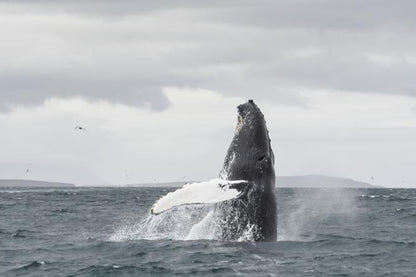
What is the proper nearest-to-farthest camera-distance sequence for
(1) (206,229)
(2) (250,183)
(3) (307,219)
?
(2) (250,183), (1) (206,229), (3) (307,219)

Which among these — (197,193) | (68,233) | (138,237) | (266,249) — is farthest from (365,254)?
(68,233)

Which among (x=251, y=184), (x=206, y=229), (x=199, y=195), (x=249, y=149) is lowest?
(x=206, y=229)

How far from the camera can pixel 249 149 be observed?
16172mm

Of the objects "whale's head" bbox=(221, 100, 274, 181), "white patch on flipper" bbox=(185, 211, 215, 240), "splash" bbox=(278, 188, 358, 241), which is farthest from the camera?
"splash" bbox=(278, 188, 358, 241)

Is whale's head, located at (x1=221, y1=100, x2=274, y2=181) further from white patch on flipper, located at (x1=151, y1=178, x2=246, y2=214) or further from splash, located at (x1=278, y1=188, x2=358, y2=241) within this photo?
splash, located at (x1=278, y1=188, x2=358, y2=241)

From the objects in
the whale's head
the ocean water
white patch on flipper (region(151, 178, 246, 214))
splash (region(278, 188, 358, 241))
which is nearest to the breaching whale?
the whale's head

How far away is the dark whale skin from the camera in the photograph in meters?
15.9

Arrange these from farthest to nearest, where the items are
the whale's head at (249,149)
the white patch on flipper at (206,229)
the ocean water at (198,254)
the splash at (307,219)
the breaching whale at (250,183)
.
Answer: the splash at (307,219) < the white patch on flipper at (206,229) < the whale's head at (249,149) < the breaching whale at (250,183) < the ocean water at (198,254)

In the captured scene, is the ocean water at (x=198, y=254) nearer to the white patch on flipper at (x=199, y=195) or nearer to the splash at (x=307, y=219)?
the splash at (x=307, y=219)

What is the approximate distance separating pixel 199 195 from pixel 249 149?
6.45ft

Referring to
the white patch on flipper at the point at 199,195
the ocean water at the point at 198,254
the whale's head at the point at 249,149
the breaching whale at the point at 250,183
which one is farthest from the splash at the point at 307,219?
the white patch on flipper at the point at 199,195

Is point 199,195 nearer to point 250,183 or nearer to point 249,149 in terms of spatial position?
point 250,183

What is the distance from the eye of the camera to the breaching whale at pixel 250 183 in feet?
52.1

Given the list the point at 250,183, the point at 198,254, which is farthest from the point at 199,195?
the point at 250,183
